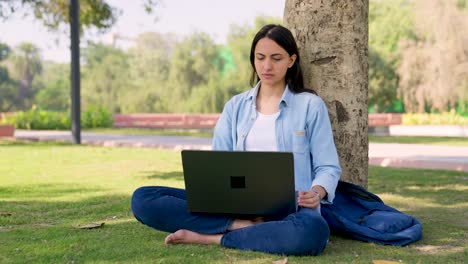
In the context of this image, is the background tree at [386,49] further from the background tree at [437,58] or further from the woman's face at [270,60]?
the woman's face at [270,60]

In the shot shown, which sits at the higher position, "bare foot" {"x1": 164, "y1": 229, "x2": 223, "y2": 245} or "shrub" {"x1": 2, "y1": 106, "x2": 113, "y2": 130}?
"bare foot" {"x1": 164, "y1": 229, "x2": 223, "y2": 245}

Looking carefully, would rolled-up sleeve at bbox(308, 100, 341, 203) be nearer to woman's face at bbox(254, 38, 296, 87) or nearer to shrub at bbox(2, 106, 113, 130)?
woman's face at bbox(254, 38, 296, 87)

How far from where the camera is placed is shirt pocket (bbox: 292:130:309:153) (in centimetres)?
373

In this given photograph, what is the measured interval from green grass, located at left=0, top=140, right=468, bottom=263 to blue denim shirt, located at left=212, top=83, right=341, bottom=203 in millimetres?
395

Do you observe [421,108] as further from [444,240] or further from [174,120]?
[444,240]

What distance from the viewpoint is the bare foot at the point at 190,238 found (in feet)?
12.2

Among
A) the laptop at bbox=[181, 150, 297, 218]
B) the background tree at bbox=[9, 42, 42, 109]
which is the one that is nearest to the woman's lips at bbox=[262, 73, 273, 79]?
the laptop at bbox=[181, 150, 297, 218]

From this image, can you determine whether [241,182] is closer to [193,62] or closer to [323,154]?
[323,154]

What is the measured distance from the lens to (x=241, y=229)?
143 inches

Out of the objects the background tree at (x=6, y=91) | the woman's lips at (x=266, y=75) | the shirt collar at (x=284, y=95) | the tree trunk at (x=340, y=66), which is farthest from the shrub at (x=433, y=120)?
the background tree at (x=6, y=91)

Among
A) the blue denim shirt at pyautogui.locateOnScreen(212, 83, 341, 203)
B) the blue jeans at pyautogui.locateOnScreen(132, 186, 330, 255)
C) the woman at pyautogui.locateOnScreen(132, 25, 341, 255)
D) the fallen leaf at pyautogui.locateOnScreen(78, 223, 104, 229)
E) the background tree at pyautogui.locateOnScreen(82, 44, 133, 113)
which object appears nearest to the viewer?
the blue jeans at pyautogui.locateOnScreen(132, 186, 330, 255)

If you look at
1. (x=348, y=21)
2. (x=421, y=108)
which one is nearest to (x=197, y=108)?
(x=421, y=108)

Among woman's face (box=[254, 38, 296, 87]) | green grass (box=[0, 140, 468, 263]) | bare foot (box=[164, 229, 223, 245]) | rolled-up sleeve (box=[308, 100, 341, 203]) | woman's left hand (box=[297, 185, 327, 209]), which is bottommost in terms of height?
green grass (box=[0, 140, 468, 263])

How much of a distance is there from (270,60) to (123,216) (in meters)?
A: 1.82
